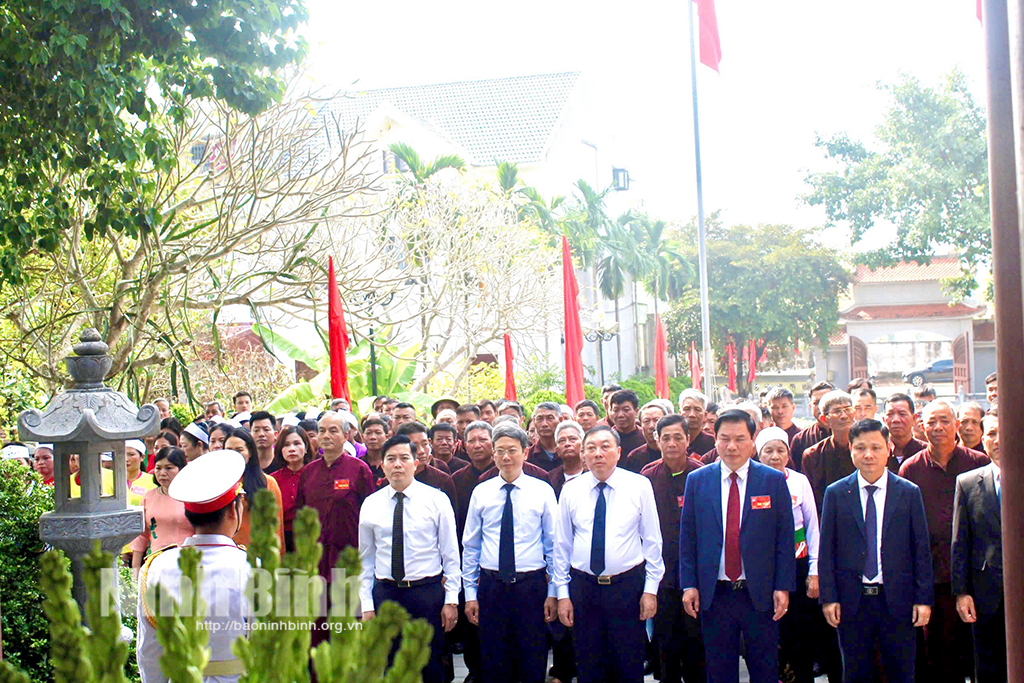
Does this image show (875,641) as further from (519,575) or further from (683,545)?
(519,575)

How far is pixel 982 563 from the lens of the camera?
6.35 meters

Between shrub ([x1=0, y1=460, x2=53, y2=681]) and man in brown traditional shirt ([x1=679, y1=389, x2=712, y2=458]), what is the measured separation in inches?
191

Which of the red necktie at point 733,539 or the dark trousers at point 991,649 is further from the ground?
the red necktie at point 733,539

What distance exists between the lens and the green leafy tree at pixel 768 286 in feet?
159

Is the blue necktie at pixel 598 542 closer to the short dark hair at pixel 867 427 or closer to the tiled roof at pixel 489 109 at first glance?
the short dark hair at pixel 867 427

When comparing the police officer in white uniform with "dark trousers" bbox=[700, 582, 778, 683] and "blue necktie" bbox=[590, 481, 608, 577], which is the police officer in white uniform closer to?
"blue necktie" bbox=[590, 481, 608, 577]

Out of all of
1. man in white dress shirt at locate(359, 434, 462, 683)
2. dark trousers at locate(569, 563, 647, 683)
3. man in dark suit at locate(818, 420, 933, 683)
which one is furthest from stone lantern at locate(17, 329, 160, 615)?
man in dark suit at locate(818, 420, 933, 683)

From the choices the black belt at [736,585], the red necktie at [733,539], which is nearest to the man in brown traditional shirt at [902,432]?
A: the red necktie at [733,539]

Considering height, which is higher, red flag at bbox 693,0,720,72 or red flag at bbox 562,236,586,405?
red flag at bbox 693,0,720,72

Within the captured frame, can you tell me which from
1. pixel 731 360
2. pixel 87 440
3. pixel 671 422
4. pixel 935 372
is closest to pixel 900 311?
pixel 935 372

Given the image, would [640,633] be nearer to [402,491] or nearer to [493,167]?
[402,491]

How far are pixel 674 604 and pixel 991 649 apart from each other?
204 cm

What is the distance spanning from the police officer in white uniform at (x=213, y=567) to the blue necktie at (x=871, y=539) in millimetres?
4085

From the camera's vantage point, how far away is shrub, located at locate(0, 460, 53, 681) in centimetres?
594
